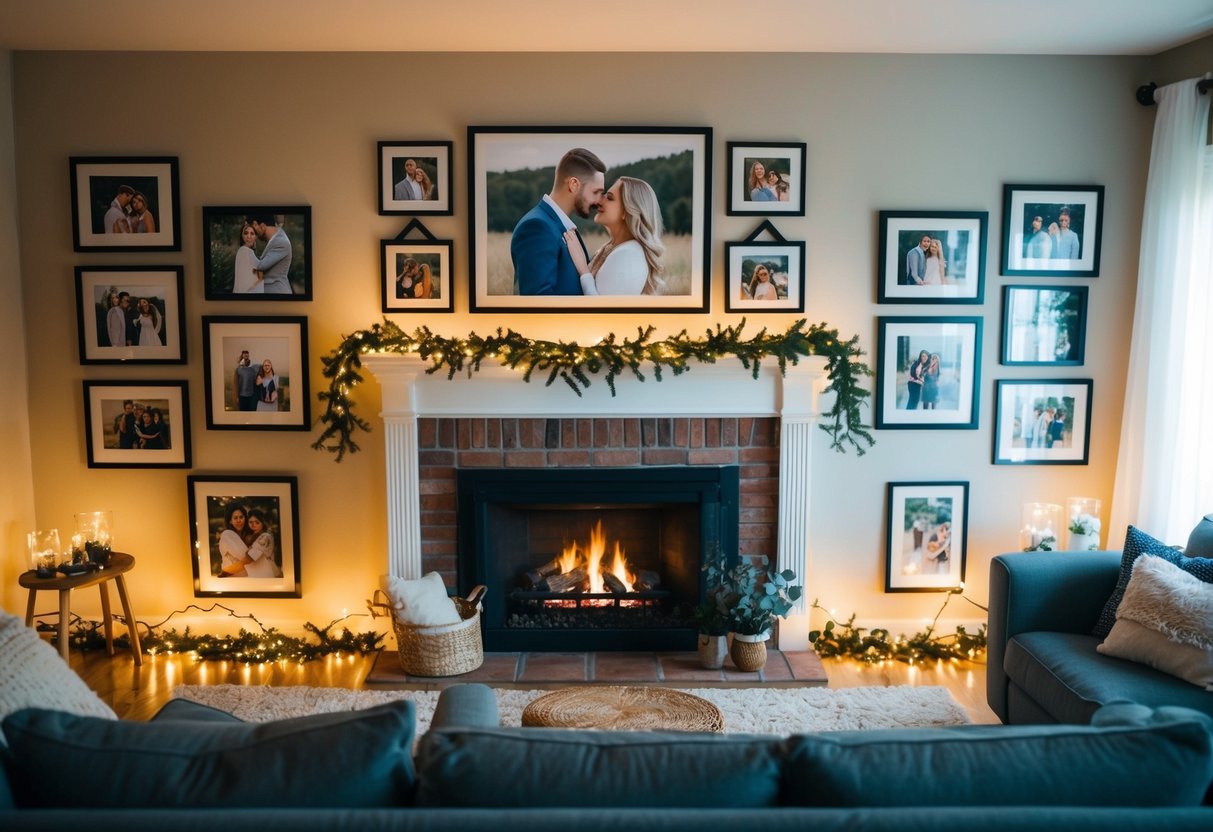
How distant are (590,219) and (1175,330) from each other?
252 cm

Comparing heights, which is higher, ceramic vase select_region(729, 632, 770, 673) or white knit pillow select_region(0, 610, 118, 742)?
white knit pillow select_region(0, 610, 118, 742)

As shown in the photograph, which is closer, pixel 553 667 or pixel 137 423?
pixel 553 667

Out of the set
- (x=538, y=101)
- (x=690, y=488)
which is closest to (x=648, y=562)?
(x=690, y=488)

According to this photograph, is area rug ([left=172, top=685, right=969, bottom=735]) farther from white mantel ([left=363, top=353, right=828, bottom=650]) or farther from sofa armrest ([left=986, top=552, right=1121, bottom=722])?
white mantel ([left=363, top=353, right=828, bottom=650])

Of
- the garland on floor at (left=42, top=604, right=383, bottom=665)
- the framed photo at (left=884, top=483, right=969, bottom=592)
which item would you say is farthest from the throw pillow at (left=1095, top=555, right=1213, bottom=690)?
the garland on floor at (left=42, top=604, right=383, bottom=665)

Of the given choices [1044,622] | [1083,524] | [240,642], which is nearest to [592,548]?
[240,642]

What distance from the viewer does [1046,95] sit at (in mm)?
3875

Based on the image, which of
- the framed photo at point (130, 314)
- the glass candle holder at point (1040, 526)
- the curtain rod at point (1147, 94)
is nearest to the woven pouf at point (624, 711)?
the glass candle holder at point (1040, 526)

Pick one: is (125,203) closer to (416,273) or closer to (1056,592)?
(416,273)

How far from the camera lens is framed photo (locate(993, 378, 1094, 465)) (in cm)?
398

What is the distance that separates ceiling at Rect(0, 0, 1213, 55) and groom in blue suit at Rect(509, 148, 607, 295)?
0.55m

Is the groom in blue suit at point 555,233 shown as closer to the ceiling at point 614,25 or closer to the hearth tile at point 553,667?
the ceiling at point 614,25

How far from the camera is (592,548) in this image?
4145 millimetres

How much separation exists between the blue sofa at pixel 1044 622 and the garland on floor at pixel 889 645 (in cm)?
77
